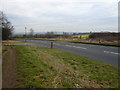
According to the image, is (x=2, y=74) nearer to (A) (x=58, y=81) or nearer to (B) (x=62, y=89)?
(A) (x=58, y=81)

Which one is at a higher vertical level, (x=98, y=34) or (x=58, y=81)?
(x=98, y=34)

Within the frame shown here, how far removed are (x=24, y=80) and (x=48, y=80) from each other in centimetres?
91

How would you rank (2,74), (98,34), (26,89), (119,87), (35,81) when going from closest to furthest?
(26,89)
(119,87)
(35,81)
(2,74)
(98,34)

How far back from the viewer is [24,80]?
424 cm

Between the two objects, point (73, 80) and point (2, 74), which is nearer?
point (73, 80)

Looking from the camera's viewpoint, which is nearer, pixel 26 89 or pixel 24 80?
pixel 26 89

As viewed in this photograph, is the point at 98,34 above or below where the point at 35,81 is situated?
above

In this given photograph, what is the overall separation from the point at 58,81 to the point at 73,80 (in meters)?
0.61

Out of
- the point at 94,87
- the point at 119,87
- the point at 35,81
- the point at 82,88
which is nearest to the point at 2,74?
the point at 35,81

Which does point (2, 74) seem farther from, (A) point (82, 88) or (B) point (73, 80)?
(A) point (82, 88)

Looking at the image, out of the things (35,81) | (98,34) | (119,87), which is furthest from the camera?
(98,34)

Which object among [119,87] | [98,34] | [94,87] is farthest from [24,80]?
[98,34]

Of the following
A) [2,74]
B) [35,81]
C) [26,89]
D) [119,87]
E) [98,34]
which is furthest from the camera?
[98,34]

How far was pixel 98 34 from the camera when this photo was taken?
42938mm
